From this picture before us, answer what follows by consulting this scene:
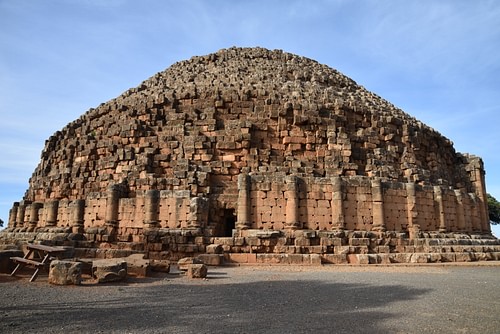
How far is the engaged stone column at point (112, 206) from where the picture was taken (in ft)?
59.0

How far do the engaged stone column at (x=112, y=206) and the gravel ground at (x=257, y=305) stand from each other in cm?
696

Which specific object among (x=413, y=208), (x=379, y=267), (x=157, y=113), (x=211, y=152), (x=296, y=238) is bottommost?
(x=379, y=267)

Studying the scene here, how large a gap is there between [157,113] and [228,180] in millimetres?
5894

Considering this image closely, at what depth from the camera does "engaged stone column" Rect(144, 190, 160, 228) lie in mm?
17156

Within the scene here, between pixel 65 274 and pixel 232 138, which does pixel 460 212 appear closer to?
pixel 232 138

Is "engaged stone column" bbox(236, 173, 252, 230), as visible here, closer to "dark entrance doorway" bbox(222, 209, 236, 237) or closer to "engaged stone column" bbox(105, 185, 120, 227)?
"dark entrance doorway" bbox(222, 209, 236, 237)

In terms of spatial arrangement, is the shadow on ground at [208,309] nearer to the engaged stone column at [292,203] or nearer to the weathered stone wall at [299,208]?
the engaged stone column at [292,203]

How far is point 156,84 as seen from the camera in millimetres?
25547

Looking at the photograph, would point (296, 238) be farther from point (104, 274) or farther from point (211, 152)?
point (104, 274)

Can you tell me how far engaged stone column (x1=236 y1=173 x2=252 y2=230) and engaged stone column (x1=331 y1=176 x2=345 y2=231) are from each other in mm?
3725

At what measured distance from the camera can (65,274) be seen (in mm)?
9859

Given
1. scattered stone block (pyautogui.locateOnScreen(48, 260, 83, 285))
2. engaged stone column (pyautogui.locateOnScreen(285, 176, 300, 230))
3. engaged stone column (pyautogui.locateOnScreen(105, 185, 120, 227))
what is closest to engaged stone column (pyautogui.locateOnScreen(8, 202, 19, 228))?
engaged stone column (pyautogui.locateOnScreen(105, 185, 120, 227))

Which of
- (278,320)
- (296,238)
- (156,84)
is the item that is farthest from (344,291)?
(156,84)

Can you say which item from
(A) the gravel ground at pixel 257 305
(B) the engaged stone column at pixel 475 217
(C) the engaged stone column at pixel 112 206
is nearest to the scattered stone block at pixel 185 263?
(A) the gravel ground at pixel 257 305
